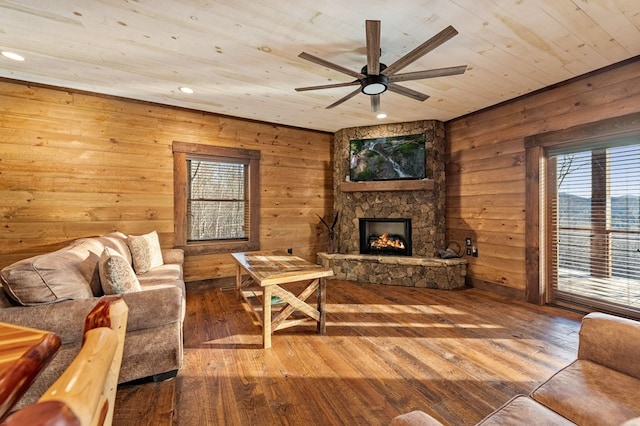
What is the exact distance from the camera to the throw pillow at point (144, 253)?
3.10 metres

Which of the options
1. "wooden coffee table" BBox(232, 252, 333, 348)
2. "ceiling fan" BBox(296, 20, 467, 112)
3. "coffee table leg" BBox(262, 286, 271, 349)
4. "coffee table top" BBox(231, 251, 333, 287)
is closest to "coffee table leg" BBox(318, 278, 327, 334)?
"wooden coffee table" BBox(232, 252, 333, 348)

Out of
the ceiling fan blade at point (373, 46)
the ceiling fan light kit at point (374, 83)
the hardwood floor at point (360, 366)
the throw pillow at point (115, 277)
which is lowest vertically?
the hardwood floor at point (360, 366)

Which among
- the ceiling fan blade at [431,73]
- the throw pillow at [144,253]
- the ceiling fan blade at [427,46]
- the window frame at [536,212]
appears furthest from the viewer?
the window frame at [536,212]

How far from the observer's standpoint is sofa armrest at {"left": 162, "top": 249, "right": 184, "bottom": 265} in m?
3.54

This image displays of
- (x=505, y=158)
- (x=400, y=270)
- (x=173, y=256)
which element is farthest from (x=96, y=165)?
(x=505, y=158)

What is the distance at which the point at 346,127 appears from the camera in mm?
4895

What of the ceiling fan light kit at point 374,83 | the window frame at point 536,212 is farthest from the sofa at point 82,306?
the window frame at point 536,212

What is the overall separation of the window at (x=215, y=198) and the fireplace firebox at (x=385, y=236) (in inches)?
72.8

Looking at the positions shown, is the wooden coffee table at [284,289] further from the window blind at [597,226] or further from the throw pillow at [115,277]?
the window blind at [597,226]

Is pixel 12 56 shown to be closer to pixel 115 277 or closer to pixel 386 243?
pixel 115 277

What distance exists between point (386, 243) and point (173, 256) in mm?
3236

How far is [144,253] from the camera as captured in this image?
10.5ft

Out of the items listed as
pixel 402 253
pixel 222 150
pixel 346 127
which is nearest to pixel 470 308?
pixel 402 253

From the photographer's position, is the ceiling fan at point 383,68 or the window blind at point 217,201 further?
the window blind at point 217,201
